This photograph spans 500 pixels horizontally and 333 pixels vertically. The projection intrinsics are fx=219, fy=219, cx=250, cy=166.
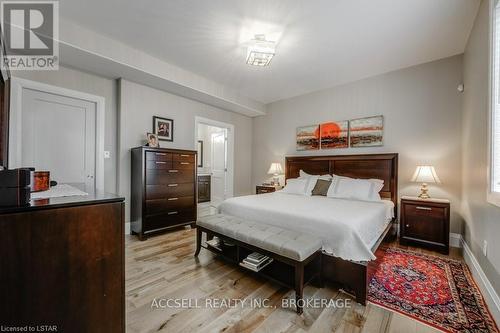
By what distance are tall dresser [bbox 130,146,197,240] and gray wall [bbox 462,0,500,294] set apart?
3560 mm

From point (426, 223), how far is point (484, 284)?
111 centimetres

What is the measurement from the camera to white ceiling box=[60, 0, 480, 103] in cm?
211

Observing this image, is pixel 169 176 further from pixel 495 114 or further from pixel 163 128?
pixel 495 114

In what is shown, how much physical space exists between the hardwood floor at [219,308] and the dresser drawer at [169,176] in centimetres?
113

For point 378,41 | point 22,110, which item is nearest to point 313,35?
point 378,41

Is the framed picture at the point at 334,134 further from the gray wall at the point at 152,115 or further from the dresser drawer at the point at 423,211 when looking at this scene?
the gray wall at the point at 152,115

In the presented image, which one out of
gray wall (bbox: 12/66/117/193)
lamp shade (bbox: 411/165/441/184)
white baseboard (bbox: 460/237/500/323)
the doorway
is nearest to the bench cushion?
white baseboard (bbox: 460/237/500/323)

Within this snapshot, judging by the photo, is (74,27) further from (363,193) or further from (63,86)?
(363,193)

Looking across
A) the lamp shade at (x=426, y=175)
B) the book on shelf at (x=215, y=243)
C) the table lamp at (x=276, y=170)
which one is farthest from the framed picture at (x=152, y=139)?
the lamp shade at (x=426, y=175)

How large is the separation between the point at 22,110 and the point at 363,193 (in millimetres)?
4470

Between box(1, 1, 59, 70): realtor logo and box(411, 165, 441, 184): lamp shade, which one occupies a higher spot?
box(1, 1, 59, 70): realtor logo

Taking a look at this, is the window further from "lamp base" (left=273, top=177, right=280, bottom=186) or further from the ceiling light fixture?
"lamp base" (left=273, top=177, right=280, bottom=186)

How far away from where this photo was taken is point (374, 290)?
6.30 ft

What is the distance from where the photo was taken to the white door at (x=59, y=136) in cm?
267
